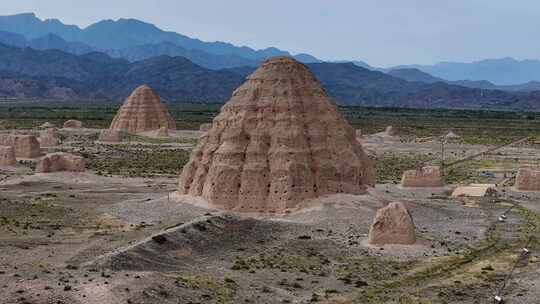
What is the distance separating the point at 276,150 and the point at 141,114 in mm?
69698

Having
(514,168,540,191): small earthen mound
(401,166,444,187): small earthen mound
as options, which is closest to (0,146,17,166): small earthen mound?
(401,166,444,187): small earthen mound

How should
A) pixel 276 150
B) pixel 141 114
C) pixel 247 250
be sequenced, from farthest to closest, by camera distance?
pixel 141 114 < pixel 276 150 < pixel 247 250

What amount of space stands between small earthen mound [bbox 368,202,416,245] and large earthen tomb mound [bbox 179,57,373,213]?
6.74 m

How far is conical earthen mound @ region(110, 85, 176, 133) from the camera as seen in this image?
106 m

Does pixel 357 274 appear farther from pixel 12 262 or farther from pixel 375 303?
pixel 12 262

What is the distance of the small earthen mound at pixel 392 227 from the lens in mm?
32188

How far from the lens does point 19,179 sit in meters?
52.5

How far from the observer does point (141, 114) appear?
4178 inches

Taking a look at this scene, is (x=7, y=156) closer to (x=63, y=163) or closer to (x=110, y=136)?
(x=63, y=163)

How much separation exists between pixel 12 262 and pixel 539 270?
19.6 metres

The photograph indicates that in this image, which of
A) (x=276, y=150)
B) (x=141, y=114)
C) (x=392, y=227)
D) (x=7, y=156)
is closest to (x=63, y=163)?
(x=7, y=156)

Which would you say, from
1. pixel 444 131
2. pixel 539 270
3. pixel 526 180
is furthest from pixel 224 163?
pixel 444 131

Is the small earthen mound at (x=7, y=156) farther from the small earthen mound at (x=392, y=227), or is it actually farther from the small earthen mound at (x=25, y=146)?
the small earthen mound at (x=392, y=227)

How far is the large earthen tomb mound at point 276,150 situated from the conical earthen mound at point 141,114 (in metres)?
64.6
